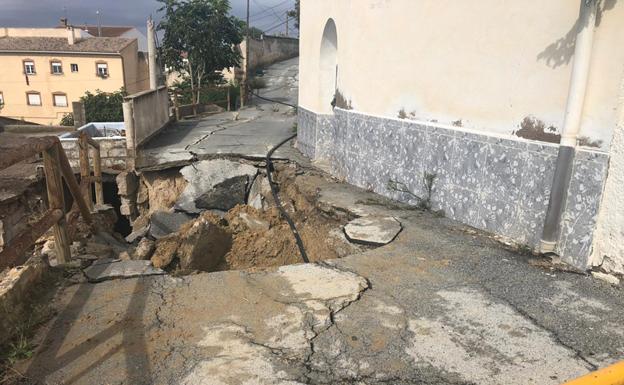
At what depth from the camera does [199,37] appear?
19594 millimetres

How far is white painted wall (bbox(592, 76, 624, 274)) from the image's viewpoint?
350 cm

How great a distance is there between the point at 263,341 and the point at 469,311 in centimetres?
152

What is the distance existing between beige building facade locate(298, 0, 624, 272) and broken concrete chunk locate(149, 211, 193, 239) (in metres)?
3.08

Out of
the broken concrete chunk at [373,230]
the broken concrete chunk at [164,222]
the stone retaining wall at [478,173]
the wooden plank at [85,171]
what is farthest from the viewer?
the broken concrete chunk at [164,222]

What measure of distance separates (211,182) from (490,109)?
5401mm

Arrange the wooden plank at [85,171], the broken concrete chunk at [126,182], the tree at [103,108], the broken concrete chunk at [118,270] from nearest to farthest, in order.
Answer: the broken concrete chunk at [118,270], the wooden plank at [85,171], the broken concrete chunk at [126,182], the tree at [103,108]

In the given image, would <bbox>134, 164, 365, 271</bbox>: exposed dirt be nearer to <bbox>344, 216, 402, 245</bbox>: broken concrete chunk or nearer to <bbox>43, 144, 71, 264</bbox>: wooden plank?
<bbox>344, 216, 402, 245</bbox>: broken concrete chunk

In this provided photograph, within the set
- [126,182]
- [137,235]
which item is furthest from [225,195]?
[126,182]

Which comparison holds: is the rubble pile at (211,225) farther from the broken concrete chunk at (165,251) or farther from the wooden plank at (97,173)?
the wooden plank at (97,173)

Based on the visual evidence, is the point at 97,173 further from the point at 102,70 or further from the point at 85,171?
the point at 102,70

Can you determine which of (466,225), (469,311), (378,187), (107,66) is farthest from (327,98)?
(107,66)

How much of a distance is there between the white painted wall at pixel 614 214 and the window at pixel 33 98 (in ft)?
138

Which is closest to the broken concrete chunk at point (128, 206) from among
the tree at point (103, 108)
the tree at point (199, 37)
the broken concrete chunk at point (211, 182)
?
the broken concrete chunk at point (211, 182)

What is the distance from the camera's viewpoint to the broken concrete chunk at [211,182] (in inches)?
328
